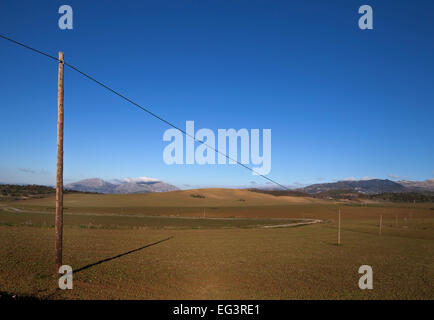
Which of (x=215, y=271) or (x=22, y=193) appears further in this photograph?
(x=22, y=193)

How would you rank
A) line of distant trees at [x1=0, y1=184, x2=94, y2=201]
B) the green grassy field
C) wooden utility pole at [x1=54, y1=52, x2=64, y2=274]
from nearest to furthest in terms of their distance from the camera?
the green grassy field
wooden utility pole at [x1=54, y1=52, x2=64, y2=274]
line of distant trees at [x1=0, y1=184, x2=94, y2=201]

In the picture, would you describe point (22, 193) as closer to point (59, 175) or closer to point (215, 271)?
point (59, 175)

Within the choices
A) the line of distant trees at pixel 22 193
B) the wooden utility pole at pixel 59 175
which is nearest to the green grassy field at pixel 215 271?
the wooden utility pole at pixel 59 175

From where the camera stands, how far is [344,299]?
35.8 ft

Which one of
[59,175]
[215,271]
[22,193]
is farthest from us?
[22,193]

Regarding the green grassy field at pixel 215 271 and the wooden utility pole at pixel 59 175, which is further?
the wooden utility pole at pixel 59 175

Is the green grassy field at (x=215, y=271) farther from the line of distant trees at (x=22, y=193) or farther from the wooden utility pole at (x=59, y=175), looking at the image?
the line of distant trees at (x=22, y=193)

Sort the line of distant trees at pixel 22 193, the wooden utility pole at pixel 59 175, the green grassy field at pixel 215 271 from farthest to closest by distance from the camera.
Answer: the line of distant trees at pixel 22 193 → the wooden utility pole at pixel 59 175 → the green grassy field at pixel 215 271

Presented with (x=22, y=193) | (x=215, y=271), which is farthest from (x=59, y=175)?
(x=22, y=193)

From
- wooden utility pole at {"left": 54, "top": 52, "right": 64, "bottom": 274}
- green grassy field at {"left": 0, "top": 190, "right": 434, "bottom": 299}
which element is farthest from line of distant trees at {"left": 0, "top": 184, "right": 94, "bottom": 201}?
wooden utility pole at {"left": 54, "top": 52, "right": 64, "bottom": 274}

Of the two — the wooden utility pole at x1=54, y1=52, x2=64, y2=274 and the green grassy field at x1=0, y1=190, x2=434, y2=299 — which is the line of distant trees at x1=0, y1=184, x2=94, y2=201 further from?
the wooden utility pole at x1=54, y1=52, x2=64, y2=274

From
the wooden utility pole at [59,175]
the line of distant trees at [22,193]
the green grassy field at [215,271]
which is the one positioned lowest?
the line of distant trees at [22,193]

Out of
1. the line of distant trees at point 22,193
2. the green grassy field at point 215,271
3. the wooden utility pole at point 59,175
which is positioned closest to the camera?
the green grassy field at point 215,271
